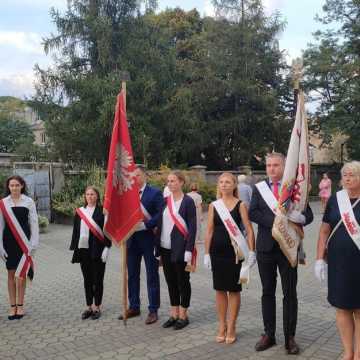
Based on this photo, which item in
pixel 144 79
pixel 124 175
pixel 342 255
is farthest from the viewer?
pixel 144 79

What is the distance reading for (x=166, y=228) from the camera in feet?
19.0

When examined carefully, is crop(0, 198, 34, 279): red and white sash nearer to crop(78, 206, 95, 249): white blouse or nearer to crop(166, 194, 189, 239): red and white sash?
crop(78, 206, 95, 249): white blouse

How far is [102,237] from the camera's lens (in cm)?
622

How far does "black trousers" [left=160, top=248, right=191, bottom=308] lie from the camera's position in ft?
18.8

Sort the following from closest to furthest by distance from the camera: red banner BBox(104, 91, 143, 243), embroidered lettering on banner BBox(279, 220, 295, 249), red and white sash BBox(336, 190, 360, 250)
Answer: red and white sash BBox(336, 190, 360, 250), embroidered lettering on banner BBox(279, 220, 295, 249), red banner BBox(104, 91, 143, 243)

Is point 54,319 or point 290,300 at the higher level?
point 290,300

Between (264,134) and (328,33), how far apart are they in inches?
330

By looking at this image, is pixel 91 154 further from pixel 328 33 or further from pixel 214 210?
pixel 214 210

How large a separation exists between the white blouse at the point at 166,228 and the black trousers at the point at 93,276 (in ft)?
3.13

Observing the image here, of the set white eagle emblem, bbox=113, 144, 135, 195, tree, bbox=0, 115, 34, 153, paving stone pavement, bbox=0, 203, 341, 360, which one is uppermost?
tree, bbox=0, 115, 34, 153

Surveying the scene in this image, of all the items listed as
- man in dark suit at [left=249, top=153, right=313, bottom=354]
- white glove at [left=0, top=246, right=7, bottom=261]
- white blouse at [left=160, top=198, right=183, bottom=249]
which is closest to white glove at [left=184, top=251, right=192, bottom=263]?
white blouse at [left=160, top=198, right=183, bottom=249]

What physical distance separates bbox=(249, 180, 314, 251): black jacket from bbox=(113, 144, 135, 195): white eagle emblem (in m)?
1.66

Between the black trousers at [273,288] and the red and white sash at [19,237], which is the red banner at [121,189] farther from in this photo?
the black trousers at [273,288]

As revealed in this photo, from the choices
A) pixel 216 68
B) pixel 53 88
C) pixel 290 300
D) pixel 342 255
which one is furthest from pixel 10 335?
pixel 216 68
